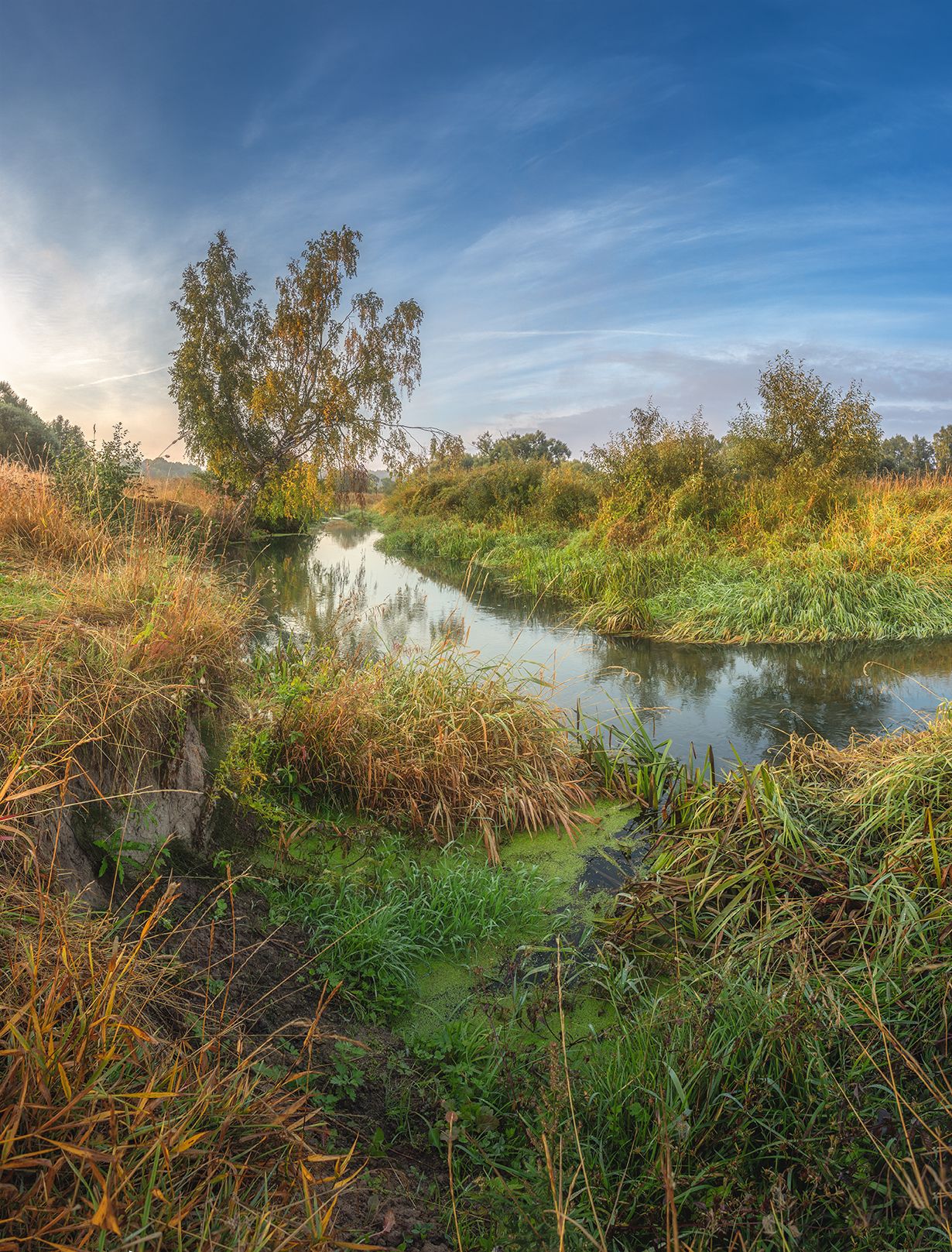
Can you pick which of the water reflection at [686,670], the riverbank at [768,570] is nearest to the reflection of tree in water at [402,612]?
the water reflection at [686,670]

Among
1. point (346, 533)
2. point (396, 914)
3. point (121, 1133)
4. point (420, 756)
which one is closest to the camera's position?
point (121, 1133)

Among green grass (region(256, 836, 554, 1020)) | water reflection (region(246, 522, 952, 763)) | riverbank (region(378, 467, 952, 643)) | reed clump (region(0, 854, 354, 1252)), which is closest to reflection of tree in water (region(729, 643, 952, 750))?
water reflection (region(246, 522, 952, 763))

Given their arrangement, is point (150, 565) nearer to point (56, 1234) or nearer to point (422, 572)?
point (56, 1234)

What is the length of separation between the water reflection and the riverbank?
626 millimetres

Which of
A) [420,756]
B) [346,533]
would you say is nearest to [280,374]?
[346,533]

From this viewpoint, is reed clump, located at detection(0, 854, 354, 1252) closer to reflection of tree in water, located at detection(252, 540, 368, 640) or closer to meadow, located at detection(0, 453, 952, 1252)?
meadow, located at detection(0, 453, 952, 1252)

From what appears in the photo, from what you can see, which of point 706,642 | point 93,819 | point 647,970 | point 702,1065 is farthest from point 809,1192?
point 706,642

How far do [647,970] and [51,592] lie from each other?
413cm

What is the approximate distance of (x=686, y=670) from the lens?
9594 millimetres

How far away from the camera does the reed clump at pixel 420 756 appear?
4676mm

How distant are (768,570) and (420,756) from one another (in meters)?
9.68

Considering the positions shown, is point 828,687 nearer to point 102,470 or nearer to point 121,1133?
point 121,1133

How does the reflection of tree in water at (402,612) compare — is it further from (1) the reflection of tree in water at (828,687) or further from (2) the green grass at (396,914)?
(2) the green grass at (396,914)

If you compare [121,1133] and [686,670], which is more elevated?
[121,1133]
